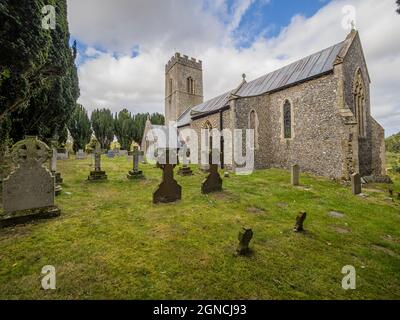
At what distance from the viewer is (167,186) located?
6.57m

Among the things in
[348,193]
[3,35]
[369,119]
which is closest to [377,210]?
[348,193]

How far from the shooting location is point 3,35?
4.51 m

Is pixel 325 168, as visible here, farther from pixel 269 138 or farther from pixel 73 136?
pixel 73 136

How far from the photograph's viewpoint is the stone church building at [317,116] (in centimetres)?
1056

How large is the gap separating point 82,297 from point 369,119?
687 inches

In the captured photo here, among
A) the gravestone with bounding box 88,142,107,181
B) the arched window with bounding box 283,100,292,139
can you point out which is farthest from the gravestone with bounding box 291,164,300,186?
the gravestone with bounding box 88,142,107,181

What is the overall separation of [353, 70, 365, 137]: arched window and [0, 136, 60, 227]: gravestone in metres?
15.7

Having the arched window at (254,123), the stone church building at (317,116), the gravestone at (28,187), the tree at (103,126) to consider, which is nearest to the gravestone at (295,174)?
the stone church building at (317,116)

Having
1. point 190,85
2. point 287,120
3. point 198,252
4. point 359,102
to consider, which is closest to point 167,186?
point 198,252

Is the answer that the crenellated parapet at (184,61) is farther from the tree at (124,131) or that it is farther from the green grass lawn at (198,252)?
the green grass lawn at (198,252)

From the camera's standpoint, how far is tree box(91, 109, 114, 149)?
116ft

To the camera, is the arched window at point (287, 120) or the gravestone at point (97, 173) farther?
the arched window at point (287, 120)

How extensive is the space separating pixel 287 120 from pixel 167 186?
1102 cm

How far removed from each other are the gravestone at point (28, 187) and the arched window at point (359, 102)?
15.7 metres
